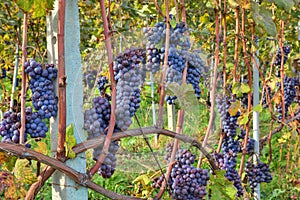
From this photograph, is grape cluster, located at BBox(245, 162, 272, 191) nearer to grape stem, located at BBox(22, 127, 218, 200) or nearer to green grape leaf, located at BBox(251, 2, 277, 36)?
green grape leaf, located at BBox(251, 2, 277, 36)

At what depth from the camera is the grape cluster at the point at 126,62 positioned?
104cm

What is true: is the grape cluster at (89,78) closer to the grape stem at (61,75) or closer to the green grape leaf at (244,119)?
the grape stem at (61,75)

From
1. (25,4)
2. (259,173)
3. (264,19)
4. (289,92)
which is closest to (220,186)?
(264,19)

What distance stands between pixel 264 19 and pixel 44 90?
82 cm

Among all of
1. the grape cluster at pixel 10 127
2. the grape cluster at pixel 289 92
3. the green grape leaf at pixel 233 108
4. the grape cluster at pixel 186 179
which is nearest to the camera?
the grape cluster at pixel 10 127

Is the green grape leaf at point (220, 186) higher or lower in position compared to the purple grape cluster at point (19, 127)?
lower

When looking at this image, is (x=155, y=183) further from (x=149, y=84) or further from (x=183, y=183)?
(x=149, y=84)

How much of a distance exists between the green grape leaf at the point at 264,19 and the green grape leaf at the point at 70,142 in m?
0.81

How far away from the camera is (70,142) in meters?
1.11

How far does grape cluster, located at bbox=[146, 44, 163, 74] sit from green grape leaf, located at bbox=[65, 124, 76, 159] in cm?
22

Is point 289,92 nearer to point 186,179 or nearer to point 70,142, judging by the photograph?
point 186,179

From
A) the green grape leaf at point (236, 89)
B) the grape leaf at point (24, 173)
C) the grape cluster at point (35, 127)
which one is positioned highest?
the green grape leaf at point (236, 89)

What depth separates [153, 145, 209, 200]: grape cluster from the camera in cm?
154

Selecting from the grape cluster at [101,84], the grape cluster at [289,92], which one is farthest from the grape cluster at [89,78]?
the grape cluster at [289,92]
